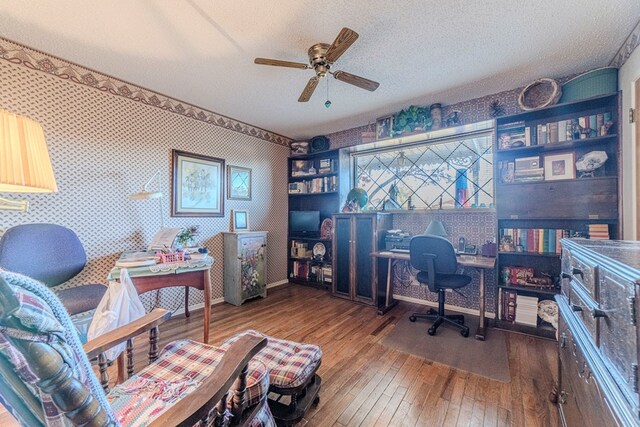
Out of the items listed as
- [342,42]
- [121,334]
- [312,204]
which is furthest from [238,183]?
[121,334]

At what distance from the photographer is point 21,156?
3.54 feet

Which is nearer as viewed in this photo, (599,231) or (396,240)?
(599,231)

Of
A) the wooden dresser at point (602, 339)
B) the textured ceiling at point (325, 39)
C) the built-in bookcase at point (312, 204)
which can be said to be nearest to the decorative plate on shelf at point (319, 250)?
the built-in bookcase at point (312, 204)

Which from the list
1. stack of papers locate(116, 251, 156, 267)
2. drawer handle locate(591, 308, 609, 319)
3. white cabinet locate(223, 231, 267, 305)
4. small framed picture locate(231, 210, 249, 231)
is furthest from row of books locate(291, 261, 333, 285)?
drawer handle locate(591, 308, 609, 319)

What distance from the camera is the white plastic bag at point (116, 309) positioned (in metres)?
1.59

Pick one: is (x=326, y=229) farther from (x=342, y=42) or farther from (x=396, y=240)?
(x=342, y=42)

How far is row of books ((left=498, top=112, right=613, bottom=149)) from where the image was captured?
221 centimetres

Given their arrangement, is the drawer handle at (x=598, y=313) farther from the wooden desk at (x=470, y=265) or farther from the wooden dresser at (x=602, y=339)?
the wooden desk at (x=470, y=265)

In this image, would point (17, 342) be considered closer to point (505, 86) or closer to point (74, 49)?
point (74, 49)

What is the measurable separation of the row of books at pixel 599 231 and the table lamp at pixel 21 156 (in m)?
3.68

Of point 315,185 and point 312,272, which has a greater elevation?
point 315,185

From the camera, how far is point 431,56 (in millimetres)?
2105

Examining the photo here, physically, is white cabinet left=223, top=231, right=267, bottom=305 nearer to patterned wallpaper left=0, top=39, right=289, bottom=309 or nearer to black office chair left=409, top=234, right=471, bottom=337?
patterned wallpaper left=0, top=39, right=289, bottom=309

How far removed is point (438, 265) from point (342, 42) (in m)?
2.02
